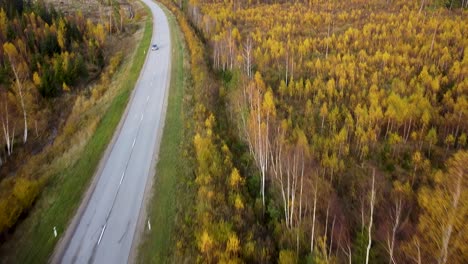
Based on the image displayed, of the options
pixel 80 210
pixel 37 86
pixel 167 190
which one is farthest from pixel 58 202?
pixel 37 86

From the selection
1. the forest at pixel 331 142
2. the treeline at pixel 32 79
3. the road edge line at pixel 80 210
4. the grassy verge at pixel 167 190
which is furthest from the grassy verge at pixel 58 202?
the forest at pixel 331 142

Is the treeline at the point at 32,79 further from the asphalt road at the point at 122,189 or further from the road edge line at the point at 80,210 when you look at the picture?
the asphalt road at the point at 122,189

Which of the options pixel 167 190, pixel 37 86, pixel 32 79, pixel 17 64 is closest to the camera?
pixel 167 190

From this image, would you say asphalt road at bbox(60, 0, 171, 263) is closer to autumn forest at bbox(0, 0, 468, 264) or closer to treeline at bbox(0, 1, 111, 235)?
autumn forest at bbox(0, 0, 468, 264)

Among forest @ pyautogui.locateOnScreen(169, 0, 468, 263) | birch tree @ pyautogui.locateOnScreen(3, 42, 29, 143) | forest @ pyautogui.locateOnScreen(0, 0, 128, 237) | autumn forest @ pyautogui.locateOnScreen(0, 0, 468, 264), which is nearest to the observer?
forest @ pyautogui.locateOnScreen(169, 0, 468, 263)

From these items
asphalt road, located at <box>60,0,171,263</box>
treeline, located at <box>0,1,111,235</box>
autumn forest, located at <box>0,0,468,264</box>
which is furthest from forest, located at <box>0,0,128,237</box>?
asphalt road, located at <box>60,0,171,263</box>

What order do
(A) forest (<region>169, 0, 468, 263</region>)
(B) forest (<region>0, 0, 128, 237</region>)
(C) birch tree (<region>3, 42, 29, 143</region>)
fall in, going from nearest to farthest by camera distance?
1. (A) forest (<region>169, 0, 468, 263</region>)
2. (B) forest (<region>0, 0, 128, 237</region>)
3. (C) birch tree (<region>3, 42, 29, 143</region>)

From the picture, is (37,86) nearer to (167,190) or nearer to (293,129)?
(167,190)

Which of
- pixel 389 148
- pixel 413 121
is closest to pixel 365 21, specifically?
pixel 413 121
